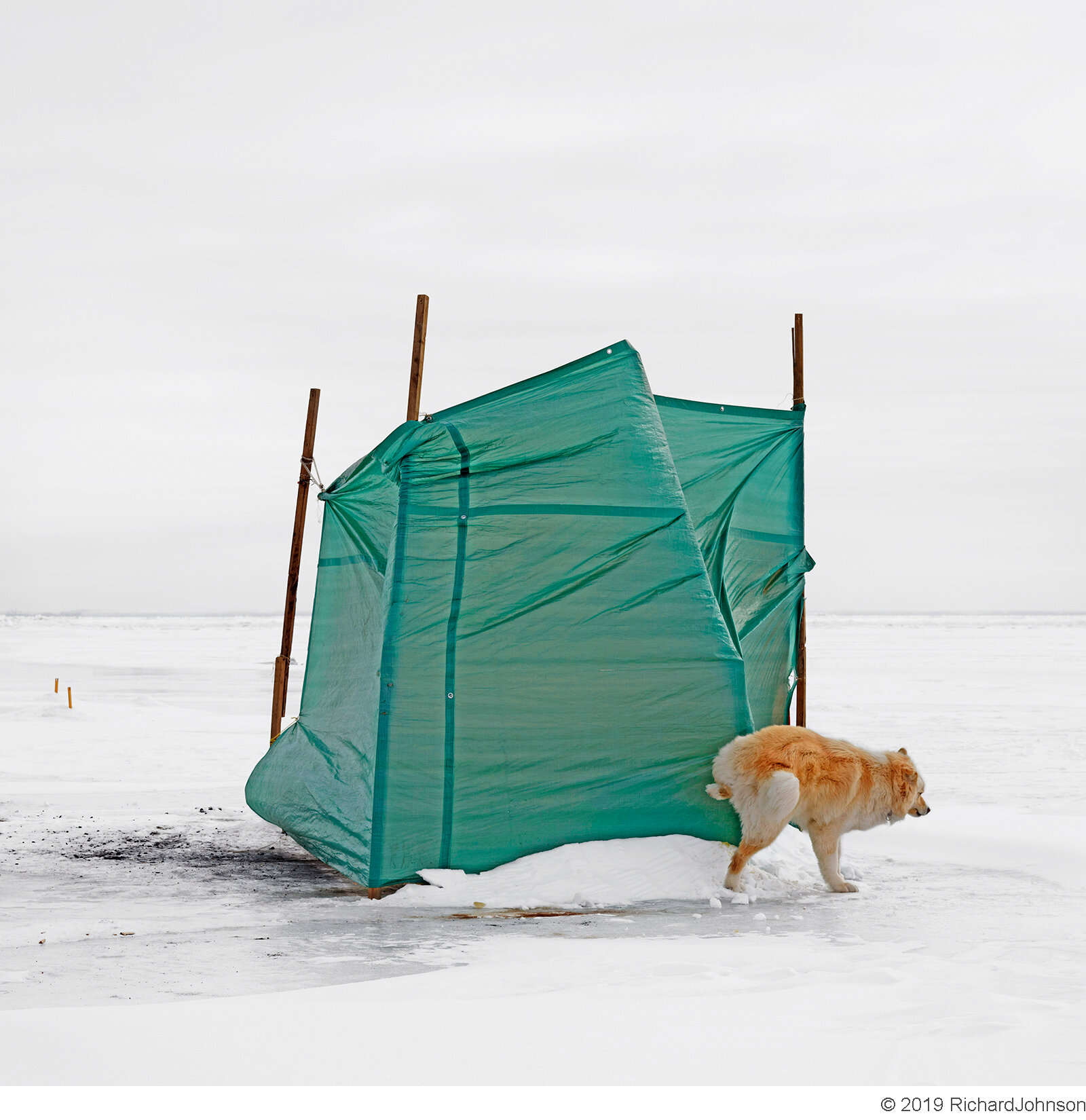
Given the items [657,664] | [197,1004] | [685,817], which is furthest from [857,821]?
[197,1004]

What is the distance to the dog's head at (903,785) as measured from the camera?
655 centimetres

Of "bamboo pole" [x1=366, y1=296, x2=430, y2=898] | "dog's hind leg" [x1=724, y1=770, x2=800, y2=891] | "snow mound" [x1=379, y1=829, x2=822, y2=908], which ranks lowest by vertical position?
"snow mound" [x1=379, y1=829, x2=822, y2=908]

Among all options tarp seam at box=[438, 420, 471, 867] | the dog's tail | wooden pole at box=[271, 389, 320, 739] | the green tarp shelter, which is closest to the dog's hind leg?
the dog's tail

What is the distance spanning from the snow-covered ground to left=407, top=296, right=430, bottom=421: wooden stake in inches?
106

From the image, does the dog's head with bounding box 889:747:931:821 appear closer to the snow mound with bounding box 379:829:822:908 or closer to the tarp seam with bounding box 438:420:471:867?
the snow mound with bounding box 379:829:822:908

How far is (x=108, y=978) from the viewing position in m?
4.57

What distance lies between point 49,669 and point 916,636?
130ft

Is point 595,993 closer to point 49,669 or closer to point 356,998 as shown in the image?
point 356,998

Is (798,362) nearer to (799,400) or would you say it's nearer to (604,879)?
(799,400)

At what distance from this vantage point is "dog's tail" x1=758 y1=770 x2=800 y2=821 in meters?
6.05

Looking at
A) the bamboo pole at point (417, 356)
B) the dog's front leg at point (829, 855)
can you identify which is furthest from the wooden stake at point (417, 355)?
the dog's front leg at point (829, 855)

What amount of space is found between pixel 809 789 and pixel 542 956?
2063 mm

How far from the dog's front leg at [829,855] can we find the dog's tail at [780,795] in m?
0.38

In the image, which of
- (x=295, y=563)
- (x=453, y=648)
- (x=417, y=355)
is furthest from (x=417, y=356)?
(x=295, y=563)
